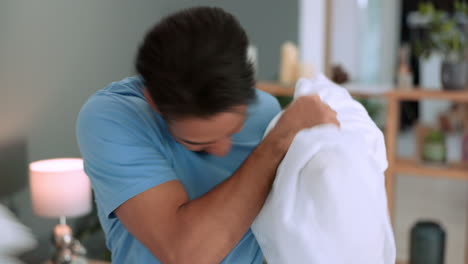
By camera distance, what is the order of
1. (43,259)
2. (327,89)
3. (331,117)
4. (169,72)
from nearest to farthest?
(169,72) → (331,117) → (327,89) → (43,259)

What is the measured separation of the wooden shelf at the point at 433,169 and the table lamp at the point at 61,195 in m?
1.58

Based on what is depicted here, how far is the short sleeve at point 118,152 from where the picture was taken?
0.85 metres

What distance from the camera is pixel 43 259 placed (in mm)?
2291

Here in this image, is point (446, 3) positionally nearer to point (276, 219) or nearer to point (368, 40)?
point (368, 40)

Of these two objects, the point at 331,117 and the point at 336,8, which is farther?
the point at 336,8

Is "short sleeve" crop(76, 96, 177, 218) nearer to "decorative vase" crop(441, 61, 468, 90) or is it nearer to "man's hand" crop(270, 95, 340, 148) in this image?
"man's hand" crop(270, 95, 340, 148)

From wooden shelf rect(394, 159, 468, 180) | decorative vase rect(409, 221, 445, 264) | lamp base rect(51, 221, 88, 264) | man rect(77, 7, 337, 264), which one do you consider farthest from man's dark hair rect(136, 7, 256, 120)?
decorative vase rect(409, 221, 445, 264)

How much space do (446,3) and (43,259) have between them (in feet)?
22.5

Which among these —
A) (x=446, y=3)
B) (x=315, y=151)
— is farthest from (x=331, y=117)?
(x=446, y=3)

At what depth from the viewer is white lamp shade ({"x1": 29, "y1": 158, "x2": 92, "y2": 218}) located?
197 cm

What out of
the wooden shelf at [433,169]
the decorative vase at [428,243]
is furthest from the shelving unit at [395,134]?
the decorative vase at [428,243]

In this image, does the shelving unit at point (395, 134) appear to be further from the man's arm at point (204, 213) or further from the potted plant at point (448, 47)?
the man's arm at point (204, 213)

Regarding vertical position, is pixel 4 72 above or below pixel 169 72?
below

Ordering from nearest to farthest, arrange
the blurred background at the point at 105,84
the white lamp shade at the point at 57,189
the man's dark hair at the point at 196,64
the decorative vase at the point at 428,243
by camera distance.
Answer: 1. the man's dark hair at the point at 196,64
2. the white lamp shade at the point at 57,189
3. the blurred background at the point at 105,84
4. the decorative vase at the point at 428,243
